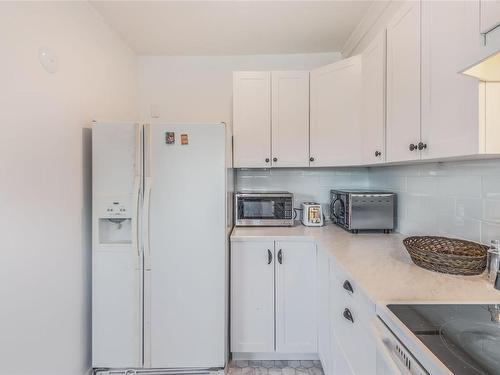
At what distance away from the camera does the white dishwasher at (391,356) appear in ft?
2.18

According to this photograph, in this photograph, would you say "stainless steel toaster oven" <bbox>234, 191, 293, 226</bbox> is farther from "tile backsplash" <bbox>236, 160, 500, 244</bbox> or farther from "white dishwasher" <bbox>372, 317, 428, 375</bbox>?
"white dishwasher" <bbox>372, 317, 428, 375</bbox>

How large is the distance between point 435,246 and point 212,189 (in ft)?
4.02

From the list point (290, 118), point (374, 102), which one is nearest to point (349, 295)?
point (374, 102)

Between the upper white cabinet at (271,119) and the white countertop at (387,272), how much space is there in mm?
626

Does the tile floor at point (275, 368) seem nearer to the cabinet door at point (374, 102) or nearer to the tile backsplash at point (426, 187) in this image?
the tile backsplash at point (426, 187)

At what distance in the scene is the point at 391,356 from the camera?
2.48ft

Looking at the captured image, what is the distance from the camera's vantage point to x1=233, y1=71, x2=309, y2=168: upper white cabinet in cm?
209

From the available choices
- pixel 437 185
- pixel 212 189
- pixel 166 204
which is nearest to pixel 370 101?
pixel 437 185

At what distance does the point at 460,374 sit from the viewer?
0.54 metres

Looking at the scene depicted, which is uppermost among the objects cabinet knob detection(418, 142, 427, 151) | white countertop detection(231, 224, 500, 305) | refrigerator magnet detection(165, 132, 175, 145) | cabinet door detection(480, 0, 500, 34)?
cabinet door detection(480, 0, 500, 34)

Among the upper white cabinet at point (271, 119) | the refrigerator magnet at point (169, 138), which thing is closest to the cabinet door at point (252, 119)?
the upper white cabinet at point (271, 119)

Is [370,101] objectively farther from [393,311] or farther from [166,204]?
[166,204]

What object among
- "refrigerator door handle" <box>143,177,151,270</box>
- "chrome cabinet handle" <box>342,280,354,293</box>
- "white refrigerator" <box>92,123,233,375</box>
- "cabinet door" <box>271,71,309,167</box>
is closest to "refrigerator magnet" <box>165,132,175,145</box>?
"white refrigerator" <box>92,123,233,375</box>

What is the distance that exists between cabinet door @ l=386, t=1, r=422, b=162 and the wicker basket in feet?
1.43
